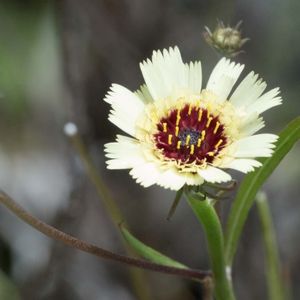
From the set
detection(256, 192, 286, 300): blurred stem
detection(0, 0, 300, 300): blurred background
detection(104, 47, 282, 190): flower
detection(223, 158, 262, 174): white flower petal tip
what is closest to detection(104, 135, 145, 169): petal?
detection(104, 47, 282, 190): flower

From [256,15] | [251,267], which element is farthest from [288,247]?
[256,15]

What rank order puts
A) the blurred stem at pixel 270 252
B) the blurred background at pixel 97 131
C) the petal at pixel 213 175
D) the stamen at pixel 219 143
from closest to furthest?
the petal at pixel 213 175, the stamen at pixel 219 143, the blurred stem at pixel 270 252, the blurred background at pixel 97 131

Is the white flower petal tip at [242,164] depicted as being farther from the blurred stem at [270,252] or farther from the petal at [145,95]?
the blurred stem at [270,252]

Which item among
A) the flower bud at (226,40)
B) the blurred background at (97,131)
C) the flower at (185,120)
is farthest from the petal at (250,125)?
the blurred background at (97,131)

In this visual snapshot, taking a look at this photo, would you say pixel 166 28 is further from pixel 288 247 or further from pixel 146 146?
pixel 146 146

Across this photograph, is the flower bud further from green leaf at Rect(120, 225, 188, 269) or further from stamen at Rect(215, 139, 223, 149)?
green leaf at Rect(120, 225, 188, 269)
